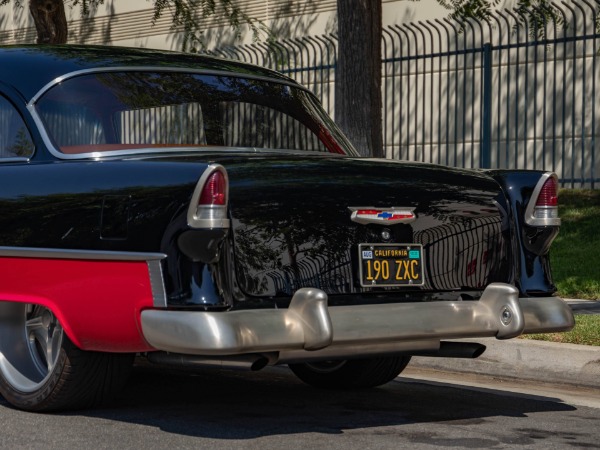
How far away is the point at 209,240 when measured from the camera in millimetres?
5223

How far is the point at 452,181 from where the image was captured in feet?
19.5

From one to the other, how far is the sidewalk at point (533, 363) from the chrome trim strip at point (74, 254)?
9.60 ft

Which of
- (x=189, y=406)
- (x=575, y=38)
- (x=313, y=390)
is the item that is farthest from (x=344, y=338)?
(x=575, y=38)

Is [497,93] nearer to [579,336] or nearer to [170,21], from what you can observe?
[170,21]

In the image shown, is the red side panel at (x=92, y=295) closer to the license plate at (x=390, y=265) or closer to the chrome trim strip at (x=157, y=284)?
the chrome trim strip at (x=157, y=284)

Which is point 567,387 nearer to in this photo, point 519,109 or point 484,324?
point 484,324

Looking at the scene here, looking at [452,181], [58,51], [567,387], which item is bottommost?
[567,387]

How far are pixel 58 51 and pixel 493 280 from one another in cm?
244

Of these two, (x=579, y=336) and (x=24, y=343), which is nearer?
(x=24, y=343)

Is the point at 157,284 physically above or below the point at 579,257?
above

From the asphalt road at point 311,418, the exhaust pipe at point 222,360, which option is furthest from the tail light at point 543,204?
the exhaust pipe at point 222,360

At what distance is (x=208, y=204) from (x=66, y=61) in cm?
154

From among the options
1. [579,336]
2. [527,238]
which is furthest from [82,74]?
[579,336]

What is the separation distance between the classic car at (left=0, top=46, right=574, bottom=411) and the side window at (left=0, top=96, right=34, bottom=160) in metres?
0.01
